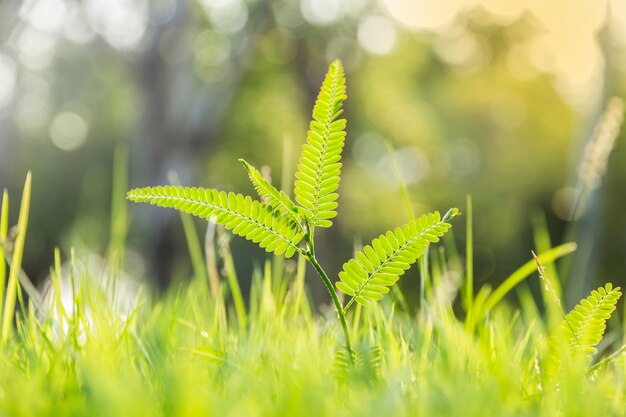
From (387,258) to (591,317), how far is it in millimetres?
279

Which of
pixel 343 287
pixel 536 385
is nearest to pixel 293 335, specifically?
pixel 343 287

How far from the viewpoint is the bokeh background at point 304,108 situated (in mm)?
12367

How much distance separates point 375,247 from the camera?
0.97 metres

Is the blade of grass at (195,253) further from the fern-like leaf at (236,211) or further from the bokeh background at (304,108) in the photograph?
the bokeh background at (304,108)

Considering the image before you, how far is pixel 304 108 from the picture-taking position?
50.6ft

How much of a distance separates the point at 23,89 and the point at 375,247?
16.5m

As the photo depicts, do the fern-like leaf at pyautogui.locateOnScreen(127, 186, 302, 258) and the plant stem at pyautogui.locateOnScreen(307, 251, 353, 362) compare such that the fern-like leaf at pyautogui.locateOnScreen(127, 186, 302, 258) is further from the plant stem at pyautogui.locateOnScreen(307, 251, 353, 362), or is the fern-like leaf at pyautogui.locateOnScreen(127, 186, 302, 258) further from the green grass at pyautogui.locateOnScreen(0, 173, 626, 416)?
the green grass at pyautogui.locateOnScreen(0, 173, 626, 416)

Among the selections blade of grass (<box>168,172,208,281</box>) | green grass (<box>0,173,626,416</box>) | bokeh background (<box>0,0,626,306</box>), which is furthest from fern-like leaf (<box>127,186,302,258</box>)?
bokeh background (<box>0,0,626,306</box>)

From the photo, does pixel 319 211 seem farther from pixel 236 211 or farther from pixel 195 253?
pixel 195 253

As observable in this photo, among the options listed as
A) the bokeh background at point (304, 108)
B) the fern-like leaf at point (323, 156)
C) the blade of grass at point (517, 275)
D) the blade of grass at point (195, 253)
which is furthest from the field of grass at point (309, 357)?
the bokeh background at point (304, 108)

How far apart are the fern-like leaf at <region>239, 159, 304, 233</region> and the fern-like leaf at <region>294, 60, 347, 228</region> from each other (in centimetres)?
2

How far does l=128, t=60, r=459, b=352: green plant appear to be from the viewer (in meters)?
0.97

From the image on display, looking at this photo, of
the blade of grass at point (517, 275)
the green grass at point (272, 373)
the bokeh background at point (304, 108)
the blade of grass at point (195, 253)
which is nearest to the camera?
the green grass at point (272, 373)

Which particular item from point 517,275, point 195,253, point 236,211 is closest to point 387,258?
point 236,211
